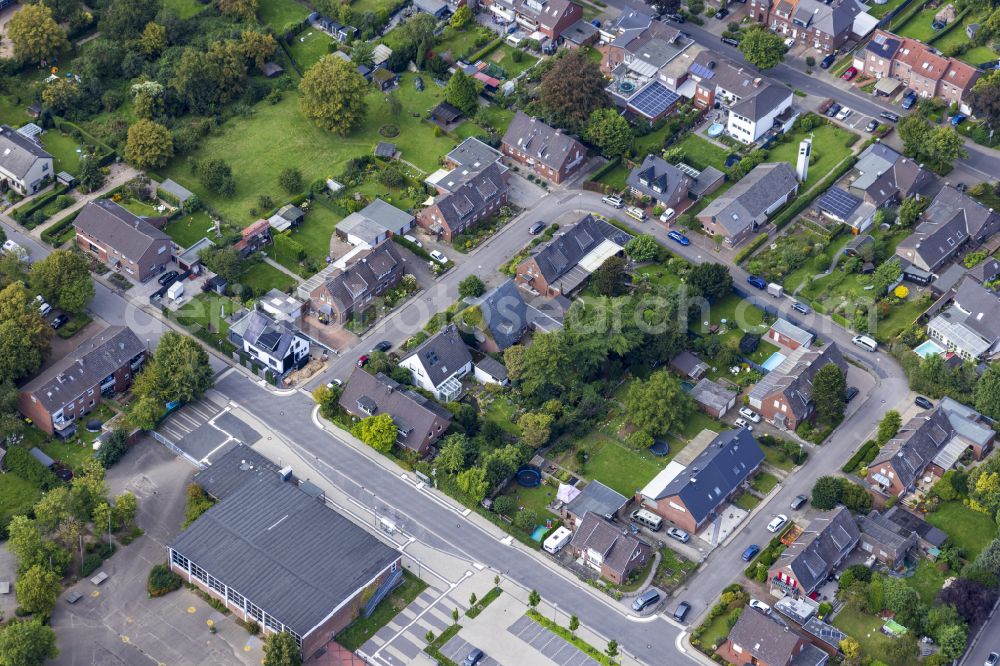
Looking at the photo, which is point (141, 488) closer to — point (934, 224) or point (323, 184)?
point (323, 184)

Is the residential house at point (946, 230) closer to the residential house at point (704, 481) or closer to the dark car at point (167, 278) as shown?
the residential house at point (704, 481)

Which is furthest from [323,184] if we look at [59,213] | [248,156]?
[59,213]

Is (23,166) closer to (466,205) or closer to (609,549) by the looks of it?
(466,205)

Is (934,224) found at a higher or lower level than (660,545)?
higher

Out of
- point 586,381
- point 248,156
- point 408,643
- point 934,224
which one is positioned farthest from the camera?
point 248,156

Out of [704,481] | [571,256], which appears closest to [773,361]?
[704,481]
